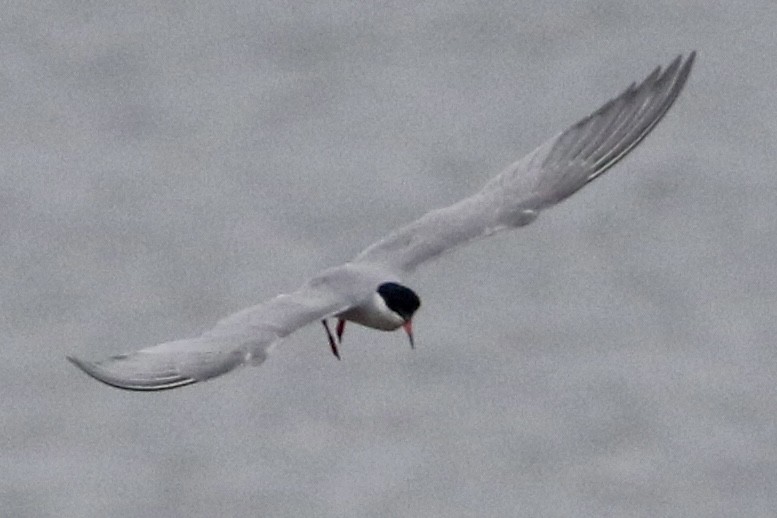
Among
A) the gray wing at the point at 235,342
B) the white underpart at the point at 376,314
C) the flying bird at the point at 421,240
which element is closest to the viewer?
the gray wing at the point at 235,342

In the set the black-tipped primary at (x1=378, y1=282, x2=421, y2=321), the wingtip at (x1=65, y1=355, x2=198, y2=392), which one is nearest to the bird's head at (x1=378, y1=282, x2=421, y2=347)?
Result: the black-tipped primary at (x1=378, y1=282, x2=421, y2=321)

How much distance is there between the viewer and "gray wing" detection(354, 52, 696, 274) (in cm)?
1588

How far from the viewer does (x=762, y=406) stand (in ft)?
78.6

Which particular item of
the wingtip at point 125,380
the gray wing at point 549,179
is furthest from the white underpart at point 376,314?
the wingtip at point 125,380

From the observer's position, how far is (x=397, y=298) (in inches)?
594

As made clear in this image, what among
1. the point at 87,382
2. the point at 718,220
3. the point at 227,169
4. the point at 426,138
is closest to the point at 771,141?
the point at 718,220

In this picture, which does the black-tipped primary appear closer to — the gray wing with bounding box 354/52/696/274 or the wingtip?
the gray wing with bounding box 354/52/696/274

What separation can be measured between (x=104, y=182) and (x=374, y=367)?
12.4ft

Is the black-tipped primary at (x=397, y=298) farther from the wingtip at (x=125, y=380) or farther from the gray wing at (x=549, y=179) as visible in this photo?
the wingtip at (x=125, y=380)

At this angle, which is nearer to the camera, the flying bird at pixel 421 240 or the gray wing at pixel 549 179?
the flying bird at pixel 421 240

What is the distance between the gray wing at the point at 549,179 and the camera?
625 inches

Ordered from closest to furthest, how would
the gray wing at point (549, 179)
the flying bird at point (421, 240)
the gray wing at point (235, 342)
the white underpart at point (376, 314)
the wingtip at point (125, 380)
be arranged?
the wingtip at point (125, 380) → the gray wing at point (235, 342) → the flying bird at point (421, 240) → the white underpart at point (376, 314) → the gray wing at point (549, 179)

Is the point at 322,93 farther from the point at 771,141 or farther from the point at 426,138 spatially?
the point at 771,141

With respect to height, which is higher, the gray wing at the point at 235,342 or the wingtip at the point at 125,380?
the gray wing at the point at 235,342
